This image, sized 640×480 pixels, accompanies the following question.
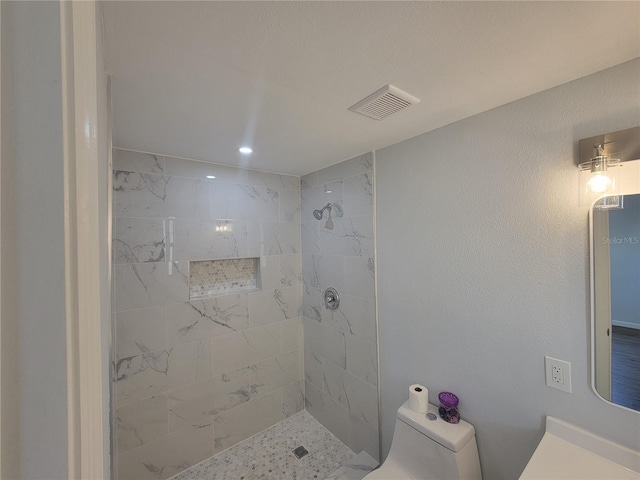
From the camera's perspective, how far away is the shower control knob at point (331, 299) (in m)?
2.17

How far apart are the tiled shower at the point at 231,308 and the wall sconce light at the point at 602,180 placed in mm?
1116

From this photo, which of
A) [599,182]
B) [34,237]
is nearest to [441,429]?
[599,182]

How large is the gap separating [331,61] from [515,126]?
3.06 ft

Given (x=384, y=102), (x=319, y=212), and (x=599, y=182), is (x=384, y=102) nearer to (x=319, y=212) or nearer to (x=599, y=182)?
(x=599, y=182)

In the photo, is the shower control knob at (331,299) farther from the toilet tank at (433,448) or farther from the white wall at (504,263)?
the toilet tank at (433,448)

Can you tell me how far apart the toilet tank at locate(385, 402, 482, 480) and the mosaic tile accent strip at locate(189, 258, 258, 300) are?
152cm

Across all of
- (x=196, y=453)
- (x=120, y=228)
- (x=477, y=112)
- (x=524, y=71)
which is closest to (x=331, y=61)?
(x=524, y=71)

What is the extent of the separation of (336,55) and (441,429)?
180cm

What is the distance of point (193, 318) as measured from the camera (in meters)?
1.94

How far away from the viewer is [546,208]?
1.13 meters

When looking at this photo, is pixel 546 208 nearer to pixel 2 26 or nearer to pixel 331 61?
pixel 331 61

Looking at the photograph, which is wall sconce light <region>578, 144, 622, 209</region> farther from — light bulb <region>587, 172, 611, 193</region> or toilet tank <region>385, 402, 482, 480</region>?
toilet tank <region>385, 402, 482, 480</region>

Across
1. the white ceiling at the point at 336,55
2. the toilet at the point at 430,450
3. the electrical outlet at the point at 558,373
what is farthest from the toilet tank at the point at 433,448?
the white ceiling at the point at 336,55

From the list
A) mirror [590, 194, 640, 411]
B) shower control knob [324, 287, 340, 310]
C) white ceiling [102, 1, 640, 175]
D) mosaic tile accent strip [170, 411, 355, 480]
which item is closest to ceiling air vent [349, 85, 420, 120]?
white ceiling [102, 1, 640, 175]
